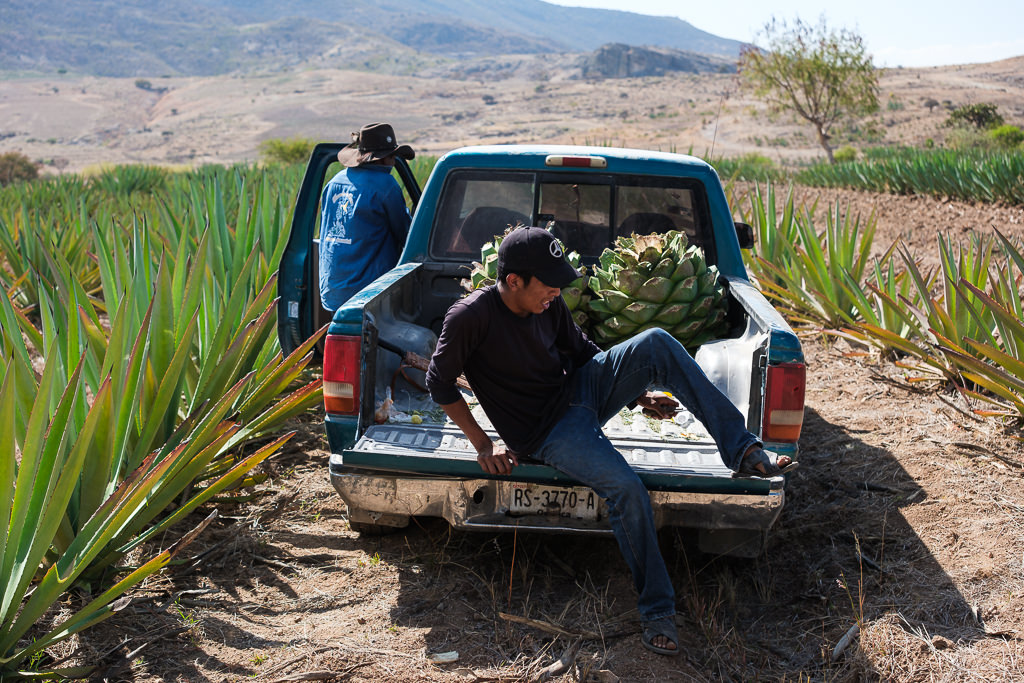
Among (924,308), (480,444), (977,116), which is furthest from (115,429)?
(977,116)

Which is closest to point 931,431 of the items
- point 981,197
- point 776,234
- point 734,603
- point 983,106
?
point 734,603

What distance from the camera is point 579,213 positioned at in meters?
4.35

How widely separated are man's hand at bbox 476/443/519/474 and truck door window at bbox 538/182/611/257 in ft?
5.45

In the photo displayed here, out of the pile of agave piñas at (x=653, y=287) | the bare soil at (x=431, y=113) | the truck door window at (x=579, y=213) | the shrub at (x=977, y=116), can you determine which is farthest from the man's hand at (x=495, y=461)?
the bare soil at (x=431, y=113)

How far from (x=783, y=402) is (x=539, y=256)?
102 cm

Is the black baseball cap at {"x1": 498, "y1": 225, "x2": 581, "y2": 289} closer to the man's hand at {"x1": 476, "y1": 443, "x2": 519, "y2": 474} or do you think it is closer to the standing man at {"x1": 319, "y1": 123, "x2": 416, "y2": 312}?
the man's hand at {"x1": 476, "y1": 443, "x2": 519, "y2": 474}

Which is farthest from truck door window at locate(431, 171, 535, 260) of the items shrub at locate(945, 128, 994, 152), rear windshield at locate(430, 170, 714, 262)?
shrub at locate(945, 128, 994, 152)

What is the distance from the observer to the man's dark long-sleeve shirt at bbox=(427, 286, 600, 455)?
2.92m

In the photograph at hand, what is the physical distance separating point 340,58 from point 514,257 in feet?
650

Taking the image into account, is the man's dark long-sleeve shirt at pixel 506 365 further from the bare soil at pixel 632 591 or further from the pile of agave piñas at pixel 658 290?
the pile of agave piñas at pixel 658 290

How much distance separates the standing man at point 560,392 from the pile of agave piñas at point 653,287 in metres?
0.76

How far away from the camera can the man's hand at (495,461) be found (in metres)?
2.95

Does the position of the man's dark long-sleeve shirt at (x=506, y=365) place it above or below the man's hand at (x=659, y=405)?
above

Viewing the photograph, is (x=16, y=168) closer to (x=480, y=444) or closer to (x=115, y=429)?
(x=115, y=429)
